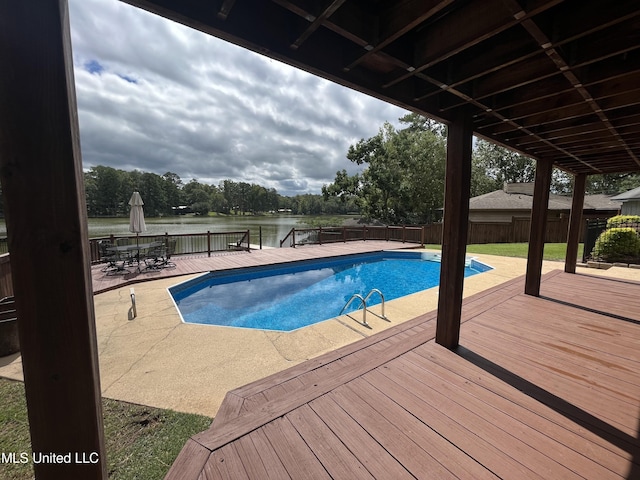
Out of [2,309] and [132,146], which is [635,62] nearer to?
[2,309]

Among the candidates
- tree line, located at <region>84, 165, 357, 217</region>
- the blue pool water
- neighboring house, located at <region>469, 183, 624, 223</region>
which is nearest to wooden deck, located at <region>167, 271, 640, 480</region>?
the blue pool water

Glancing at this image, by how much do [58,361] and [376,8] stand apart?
7.52 ft

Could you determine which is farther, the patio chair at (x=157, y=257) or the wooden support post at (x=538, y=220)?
the patio chair at (x=157, y=257)

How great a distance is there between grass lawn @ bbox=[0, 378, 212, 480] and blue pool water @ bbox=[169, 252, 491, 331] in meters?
3.10

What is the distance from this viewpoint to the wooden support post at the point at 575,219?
5.66 m

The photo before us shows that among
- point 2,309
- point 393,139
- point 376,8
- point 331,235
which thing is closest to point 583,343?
point 376,8

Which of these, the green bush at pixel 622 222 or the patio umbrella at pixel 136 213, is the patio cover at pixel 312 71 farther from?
the green bush at pixel 622 222

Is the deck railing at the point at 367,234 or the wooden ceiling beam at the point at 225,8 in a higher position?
the wooden ceiling beam at the point at 225,8

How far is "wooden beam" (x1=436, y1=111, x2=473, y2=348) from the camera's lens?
2.57 meters

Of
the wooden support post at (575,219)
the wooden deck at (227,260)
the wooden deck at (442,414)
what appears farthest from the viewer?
the wooden deck at (227,260)

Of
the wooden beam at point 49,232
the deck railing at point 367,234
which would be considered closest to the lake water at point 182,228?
the deck railing at point 367,234

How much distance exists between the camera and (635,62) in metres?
1.86

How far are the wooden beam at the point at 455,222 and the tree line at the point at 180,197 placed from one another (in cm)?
2189

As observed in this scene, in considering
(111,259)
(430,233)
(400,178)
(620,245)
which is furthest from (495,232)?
(111,259)
